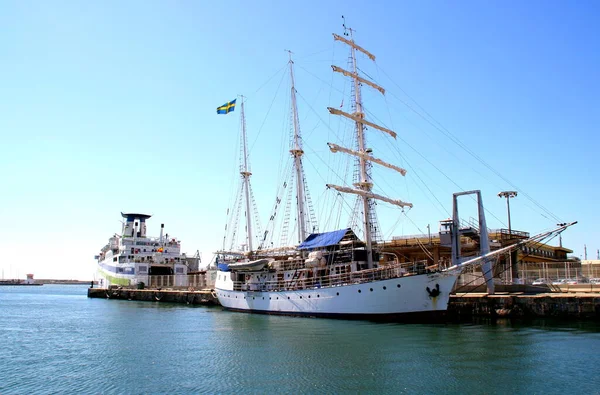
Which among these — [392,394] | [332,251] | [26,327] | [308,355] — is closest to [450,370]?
[392,394]

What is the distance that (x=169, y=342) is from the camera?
25.1 m

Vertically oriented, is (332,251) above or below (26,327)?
above

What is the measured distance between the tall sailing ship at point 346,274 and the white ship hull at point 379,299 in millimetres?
56

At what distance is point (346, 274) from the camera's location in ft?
108

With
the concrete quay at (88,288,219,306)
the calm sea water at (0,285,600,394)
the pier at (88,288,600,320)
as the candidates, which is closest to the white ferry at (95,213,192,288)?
the concrete quay at (88,288,219,306)

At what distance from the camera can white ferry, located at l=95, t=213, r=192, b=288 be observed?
71188mm

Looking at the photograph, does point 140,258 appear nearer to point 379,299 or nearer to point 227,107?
point 227,107

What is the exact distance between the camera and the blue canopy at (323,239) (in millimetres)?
35844

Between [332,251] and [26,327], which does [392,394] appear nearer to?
[332,251]

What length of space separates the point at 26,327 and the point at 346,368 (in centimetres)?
2629

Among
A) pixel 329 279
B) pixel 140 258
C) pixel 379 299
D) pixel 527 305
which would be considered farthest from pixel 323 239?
pixel 140 258

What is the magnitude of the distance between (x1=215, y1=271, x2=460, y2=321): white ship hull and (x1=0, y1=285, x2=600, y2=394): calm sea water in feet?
5.60

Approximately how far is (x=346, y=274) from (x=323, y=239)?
4957mm

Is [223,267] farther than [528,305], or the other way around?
[223,267]
